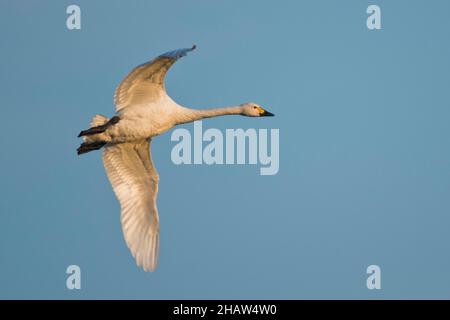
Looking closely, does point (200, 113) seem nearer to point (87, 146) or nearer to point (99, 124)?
A: point (99, 124)

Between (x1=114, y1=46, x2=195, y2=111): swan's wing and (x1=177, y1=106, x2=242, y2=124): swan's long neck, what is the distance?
584 millimetres

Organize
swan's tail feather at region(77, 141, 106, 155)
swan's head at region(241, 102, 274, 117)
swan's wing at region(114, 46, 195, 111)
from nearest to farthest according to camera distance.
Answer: swan's wing at region(114, 46, 195, 111) → swan's tail feather at region(77, 141, 106, 155) → swan's head at region(241, 102, 274, 117)

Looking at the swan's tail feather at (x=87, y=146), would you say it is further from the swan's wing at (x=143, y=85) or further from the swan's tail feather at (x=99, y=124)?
the swan's wing at (x=143, y=85)

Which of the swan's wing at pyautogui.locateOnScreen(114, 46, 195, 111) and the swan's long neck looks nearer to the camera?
the swan's wing at pyautogui.locateOnScreen(114, 46, 195, 111)

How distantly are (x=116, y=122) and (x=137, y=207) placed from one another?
Result: 6.15 feet

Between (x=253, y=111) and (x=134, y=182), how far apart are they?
2.83m

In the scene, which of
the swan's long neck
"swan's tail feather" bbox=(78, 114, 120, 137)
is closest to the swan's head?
the swan's long neck

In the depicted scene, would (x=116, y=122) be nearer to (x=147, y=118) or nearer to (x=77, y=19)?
(x=147, y=118)

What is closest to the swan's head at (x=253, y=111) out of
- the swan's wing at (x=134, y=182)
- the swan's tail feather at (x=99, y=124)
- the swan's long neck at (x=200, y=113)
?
the swan's long neck at (x=200, y=113)

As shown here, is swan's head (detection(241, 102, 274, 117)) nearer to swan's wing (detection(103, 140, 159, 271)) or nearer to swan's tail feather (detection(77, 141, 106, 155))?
swan's wing (detection(103, 140, 159, 271))

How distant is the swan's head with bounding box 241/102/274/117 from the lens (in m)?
24.0

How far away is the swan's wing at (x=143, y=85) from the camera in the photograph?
71.3 ft
